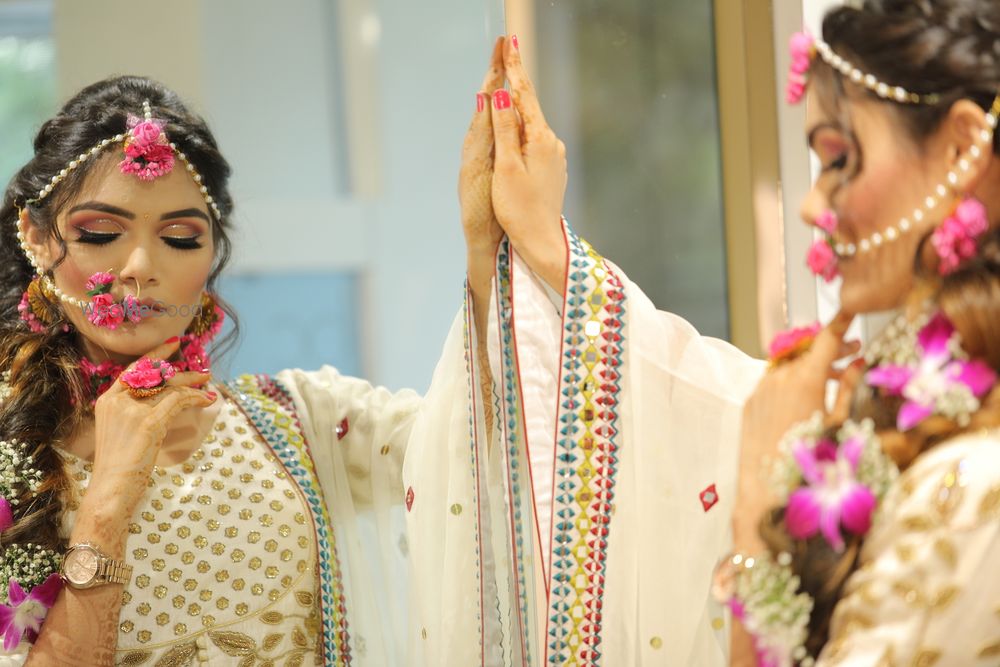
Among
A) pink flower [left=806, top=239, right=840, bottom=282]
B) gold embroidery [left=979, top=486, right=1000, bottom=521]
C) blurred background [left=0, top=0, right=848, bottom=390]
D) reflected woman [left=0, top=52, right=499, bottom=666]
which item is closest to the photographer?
gold embroidery [left=979, top=486, right=1000, bottom=521]

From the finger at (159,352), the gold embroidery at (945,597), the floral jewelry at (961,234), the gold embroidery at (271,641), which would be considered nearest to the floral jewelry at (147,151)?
the finger at (159,352)

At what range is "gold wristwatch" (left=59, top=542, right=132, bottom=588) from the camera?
1658 millimetres

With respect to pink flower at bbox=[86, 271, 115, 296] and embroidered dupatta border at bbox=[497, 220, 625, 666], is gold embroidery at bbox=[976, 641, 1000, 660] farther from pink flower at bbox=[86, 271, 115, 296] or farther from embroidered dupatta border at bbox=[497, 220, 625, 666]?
pink flower at bbox=[86, 271, 115, 296]

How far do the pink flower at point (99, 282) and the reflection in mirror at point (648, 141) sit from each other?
2.43ft

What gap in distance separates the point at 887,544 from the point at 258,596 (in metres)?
0.97

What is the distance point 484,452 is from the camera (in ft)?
5.37

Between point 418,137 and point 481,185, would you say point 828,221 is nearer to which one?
point 481,185

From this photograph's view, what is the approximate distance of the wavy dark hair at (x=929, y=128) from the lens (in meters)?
1.16

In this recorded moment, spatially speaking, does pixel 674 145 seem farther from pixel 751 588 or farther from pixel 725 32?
pixel 751 588

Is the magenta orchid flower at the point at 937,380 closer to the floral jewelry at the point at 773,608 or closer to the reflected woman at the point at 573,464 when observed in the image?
the floral jewelry at the point at 773,608

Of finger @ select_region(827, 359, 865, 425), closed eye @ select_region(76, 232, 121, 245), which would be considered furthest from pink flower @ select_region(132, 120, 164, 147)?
finger @ select_region(827, 359, 865, 425)

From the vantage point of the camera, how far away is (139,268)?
5.81 feet

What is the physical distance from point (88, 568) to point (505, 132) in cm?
82

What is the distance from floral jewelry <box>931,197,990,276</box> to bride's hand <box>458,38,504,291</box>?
628 millimetres
